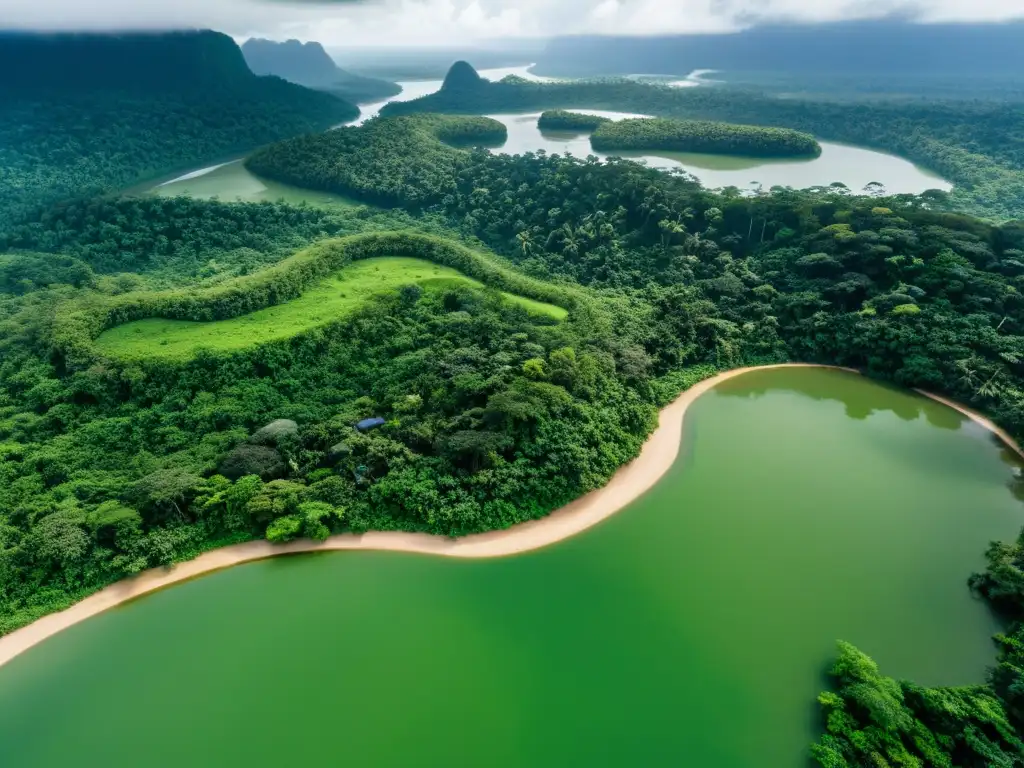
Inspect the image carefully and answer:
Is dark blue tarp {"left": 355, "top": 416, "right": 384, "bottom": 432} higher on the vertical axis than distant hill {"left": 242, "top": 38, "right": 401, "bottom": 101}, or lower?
lower

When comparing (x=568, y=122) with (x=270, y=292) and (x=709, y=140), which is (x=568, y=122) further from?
(x=270, y=292)

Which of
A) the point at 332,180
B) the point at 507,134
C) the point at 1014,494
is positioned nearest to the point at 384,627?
the point at 1014,494

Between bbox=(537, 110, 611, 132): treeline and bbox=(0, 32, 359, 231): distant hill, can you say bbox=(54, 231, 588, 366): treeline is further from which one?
bbox=(537, 110, 611, 132): treeline

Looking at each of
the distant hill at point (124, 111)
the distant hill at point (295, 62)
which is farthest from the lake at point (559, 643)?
the distant hill at point (295, 62)

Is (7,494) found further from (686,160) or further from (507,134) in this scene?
(507,134)

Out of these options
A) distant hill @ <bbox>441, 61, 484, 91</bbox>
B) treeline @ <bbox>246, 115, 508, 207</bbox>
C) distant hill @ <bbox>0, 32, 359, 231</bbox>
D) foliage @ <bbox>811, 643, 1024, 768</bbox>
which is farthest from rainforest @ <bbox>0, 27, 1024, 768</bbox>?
distant hill @ <bbox>441, 61, 484, 91</bbox>

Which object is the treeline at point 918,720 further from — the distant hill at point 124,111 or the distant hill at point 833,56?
the distant hill at point 833,56
